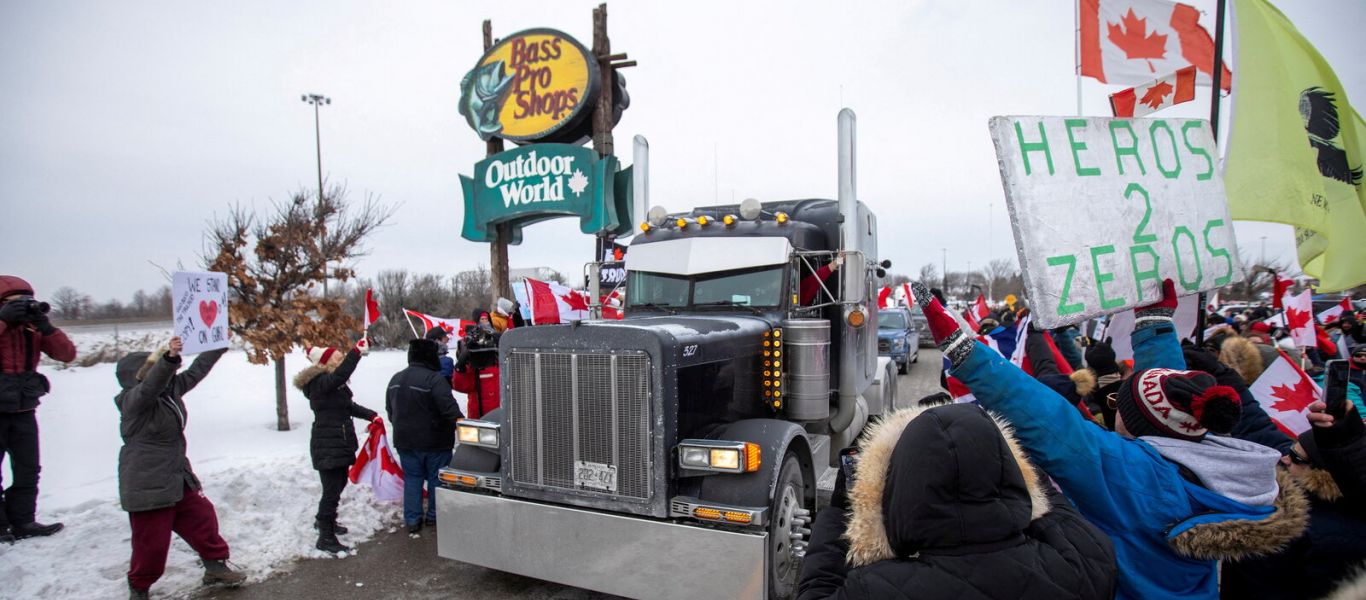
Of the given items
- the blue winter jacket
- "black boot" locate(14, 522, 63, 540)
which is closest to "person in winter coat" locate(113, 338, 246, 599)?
"black boot" locate(14, 522, 63, 540)

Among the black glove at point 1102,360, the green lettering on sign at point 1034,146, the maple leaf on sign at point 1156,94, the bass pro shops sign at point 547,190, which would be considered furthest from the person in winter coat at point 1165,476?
the bass pro shops sign at point 547,190

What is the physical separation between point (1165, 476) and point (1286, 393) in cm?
260

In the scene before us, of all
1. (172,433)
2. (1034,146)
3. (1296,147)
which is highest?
(1296,147)

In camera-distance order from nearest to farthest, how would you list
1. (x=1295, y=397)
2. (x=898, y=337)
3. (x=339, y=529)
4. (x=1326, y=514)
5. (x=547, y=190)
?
(x=1326, y=514) < (x=1295, y=397) < (x=339, y=529) < (x=547, y=190) < (x=898, y=337)

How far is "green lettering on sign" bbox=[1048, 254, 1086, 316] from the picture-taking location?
266cm

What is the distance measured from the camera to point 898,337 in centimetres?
1692

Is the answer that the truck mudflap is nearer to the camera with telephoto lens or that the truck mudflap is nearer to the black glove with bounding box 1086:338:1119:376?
the black glove with bounding box 1086:338:1119:376

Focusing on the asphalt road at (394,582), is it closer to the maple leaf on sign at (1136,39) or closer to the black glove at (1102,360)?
the black glove at (1102,360)

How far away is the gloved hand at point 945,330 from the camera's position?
2127mm

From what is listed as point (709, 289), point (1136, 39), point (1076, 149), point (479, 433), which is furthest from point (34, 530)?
point (1136, 39)

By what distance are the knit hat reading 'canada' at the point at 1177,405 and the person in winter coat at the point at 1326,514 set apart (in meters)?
0.78

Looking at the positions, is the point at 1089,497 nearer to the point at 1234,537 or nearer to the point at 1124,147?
the point at 1234,537

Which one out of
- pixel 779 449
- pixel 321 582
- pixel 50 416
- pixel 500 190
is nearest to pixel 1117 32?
pixel 779 449

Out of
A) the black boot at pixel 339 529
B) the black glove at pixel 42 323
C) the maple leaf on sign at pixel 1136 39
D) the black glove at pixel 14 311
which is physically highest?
the maple leaf on sign at pixel 1136 39
